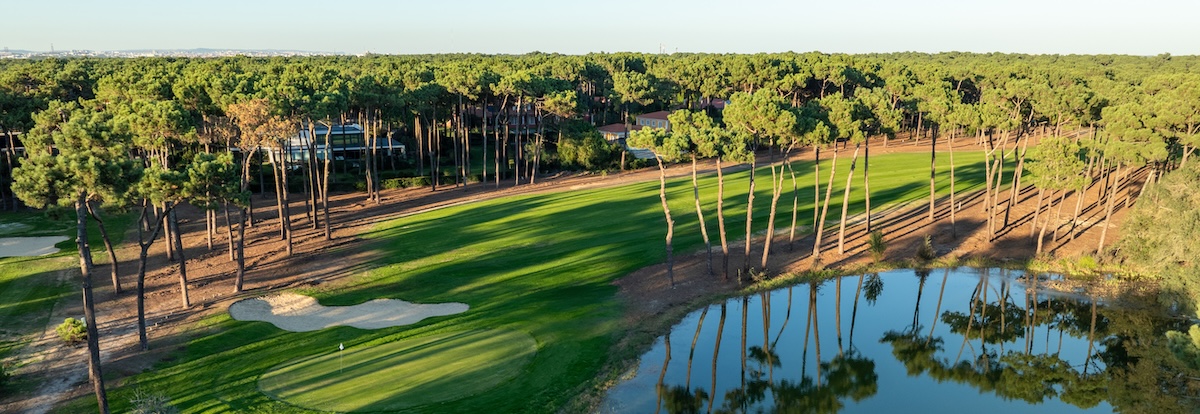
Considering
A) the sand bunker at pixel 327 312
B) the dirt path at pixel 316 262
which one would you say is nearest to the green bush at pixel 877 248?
the dirt path at pixel 316 262

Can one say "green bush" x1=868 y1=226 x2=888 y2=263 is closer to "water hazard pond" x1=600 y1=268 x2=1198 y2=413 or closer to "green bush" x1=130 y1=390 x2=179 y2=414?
"water hazard pond" x1=600 y1=268 x2=1198 y2=413

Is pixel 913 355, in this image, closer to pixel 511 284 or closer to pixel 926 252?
pixel 926 252

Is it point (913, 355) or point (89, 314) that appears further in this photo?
point (913, 355)

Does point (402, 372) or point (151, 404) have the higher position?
point (151, 404)

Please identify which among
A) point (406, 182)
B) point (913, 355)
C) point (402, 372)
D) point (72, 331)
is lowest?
point (913, 355)

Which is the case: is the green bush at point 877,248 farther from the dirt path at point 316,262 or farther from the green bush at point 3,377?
the green bush at point 3,377

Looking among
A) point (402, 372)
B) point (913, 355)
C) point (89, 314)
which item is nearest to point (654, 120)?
point (913, 355)

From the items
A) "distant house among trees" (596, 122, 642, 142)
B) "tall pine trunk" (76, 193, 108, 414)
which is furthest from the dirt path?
"distant house among trees" (596, 122, 642, 142)

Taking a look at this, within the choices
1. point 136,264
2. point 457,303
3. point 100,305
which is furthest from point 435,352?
point 136,264

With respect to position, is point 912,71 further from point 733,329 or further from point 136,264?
point 136,264
